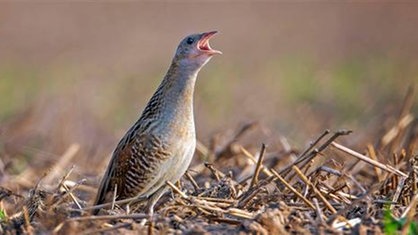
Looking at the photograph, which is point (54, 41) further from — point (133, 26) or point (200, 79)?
point (200, 79)

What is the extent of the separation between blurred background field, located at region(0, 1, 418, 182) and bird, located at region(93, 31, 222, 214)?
9.64 feet

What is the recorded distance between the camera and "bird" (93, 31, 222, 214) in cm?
696

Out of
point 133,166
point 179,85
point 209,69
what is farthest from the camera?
point 209,69

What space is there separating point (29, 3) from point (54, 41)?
4.58 meters

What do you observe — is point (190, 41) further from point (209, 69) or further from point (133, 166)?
point (209, 69)

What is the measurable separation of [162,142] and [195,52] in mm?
714

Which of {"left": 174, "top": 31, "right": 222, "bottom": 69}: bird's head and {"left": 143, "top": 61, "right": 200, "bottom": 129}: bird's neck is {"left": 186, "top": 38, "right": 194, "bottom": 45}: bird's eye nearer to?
{"left": 174, "top": 31, "right": 222, "bottom": 69}: bird's head

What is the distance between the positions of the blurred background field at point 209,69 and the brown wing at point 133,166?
2.83m

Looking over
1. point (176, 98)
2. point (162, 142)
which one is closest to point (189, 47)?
point (176, 98)

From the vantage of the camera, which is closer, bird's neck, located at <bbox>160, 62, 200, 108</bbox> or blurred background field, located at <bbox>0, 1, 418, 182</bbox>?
bird's neck, located at <bbox>160, 62, 200, 108</bbox>

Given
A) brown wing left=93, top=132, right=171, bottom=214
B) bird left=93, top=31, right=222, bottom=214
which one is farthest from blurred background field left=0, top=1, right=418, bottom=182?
bird left=93, top=31, right=222, bottom=214

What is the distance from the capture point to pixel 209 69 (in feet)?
71.5

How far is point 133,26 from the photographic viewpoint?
95.3 ft

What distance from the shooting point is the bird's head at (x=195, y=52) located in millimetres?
7273
